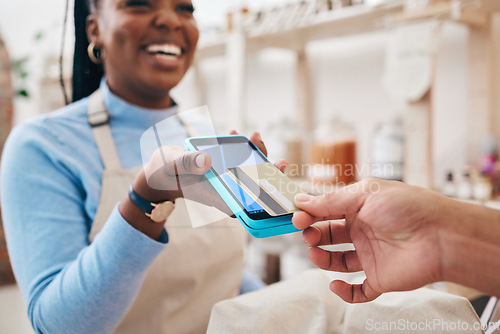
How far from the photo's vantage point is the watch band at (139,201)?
417mm

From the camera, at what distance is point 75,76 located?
0.70 meters

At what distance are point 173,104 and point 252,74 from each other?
39.8 inches

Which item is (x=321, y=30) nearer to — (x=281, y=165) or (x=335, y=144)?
(x=335, y=144)

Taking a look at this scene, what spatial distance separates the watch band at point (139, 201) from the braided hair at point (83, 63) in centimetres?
34

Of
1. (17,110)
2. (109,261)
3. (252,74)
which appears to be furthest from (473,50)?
(17,110)

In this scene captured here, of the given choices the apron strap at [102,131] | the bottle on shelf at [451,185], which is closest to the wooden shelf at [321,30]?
the bottle on shelf at [451,185]

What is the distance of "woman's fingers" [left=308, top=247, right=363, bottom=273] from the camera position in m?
0.39

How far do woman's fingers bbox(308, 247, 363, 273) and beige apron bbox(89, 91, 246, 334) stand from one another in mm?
169

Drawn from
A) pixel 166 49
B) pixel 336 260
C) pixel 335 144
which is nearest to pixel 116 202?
pixel 166 49

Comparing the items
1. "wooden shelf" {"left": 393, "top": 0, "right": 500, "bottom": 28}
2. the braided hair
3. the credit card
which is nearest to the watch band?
the credit card

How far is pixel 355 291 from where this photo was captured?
38 centimetres

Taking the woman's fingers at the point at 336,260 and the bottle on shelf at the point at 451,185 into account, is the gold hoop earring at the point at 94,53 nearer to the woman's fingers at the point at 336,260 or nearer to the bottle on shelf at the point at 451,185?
the woman's fingers at the point at 336,260

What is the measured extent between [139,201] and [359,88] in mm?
1107

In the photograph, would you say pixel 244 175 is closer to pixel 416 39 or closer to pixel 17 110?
pixel 416 39
